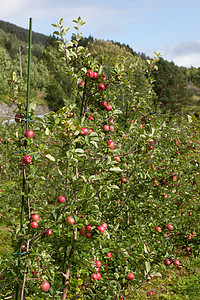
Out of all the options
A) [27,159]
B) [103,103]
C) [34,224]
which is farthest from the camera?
[103,103]

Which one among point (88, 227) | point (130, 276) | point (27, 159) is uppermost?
point (27, 159)

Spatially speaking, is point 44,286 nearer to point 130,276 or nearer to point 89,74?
point 130,276

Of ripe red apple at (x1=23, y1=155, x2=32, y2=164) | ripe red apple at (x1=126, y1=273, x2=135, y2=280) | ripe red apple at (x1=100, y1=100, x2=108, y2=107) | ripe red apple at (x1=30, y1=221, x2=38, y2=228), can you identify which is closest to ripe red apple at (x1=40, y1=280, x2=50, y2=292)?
ripe red apple at (x1=30, y1=221, x2=38, y2=228)

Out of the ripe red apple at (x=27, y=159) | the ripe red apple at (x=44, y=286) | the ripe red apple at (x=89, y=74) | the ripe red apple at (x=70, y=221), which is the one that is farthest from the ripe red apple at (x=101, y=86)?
the ripe red apple at (x=44, y=286)

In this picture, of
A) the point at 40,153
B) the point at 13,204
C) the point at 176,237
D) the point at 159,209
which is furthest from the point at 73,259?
the point at 13,204

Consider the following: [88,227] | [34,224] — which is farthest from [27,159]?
[88,227]

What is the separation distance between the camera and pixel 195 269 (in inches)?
159

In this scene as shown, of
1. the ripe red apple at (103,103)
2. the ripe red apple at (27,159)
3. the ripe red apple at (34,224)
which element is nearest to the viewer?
the ripe red apple at (27,159)

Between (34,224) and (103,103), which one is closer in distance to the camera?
(34,224)

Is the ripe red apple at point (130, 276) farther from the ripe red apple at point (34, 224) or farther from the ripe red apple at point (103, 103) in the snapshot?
the ripe red apple at point (103, 103)

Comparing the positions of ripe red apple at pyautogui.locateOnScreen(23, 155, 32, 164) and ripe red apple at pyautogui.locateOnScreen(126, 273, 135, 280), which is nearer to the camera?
ripe red apple at pyautogui.locateOnScreen(23, 155, 32, 164)

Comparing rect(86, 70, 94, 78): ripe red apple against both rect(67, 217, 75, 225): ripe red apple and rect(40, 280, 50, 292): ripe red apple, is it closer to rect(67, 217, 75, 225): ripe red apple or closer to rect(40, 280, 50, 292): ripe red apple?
rect(67, 217, 75, 225): ripe red apple

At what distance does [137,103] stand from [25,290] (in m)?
2.24

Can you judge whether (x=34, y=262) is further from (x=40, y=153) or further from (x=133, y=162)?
(x=133, y=162)
